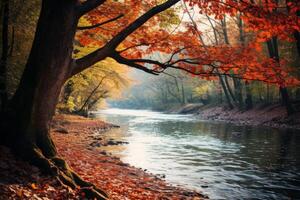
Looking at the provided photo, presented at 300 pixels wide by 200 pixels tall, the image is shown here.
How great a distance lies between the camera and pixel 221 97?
7188 cm

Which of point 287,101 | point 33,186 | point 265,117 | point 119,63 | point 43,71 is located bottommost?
point 33,186

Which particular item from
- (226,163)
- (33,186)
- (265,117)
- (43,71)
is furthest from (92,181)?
(265,117)

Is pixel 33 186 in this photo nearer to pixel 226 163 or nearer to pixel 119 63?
pixel 119 63

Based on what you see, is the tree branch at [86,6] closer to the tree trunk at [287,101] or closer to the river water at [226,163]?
the river water at [226,163]

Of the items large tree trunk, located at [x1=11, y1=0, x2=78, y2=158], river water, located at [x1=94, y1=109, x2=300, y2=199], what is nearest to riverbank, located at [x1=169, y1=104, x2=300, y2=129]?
river water, located at [x1=94, y1=109, x2=300, y2=199]

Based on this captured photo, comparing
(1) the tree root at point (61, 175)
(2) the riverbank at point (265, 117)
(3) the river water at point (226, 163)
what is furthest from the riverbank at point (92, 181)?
(2) the riverbank at point (265, 117)

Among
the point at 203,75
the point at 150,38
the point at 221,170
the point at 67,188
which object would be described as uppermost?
the point at 150,38

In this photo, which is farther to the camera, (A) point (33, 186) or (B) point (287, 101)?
(B) point (287, 101)

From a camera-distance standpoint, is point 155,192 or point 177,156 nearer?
→ point 155,192

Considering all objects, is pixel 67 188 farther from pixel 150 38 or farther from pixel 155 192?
pixel 150 38

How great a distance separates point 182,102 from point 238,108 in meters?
36.1

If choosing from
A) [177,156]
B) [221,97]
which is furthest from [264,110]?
[177,156]

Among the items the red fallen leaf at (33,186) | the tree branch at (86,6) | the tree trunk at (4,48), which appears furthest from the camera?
the tree trunk at (4,48)

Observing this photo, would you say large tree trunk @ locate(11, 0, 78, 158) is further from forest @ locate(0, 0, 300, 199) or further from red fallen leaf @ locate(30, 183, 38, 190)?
red fallen leaf @ locate(30, 183, 38, 190)
